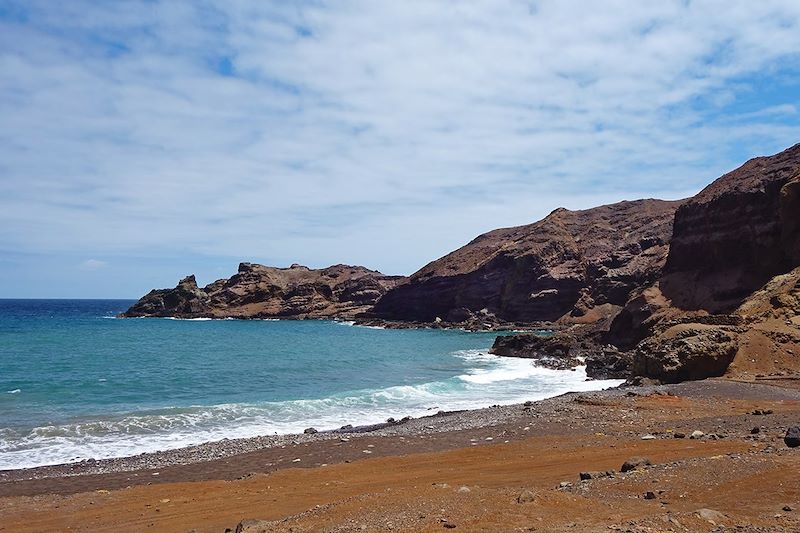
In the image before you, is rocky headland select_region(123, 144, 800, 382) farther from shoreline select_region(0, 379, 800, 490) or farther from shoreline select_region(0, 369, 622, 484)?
shoreline select_region(0, 369, 622, 484)

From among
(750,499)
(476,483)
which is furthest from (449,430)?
(750,499)

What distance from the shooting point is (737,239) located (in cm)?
5047

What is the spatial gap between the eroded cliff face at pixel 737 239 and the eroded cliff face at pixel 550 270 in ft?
85.1

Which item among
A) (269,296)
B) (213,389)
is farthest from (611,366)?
(269,296)

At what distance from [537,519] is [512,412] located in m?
14.8

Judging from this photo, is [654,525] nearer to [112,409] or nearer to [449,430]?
[449,430]

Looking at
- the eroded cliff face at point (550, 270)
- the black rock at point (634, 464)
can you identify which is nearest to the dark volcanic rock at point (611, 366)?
the black rock at point (634, 464)

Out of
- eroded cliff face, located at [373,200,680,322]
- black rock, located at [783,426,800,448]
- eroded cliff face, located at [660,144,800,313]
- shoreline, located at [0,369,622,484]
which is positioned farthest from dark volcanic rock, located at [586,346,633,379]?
eroded cliff face, located at [373,200,680,322]

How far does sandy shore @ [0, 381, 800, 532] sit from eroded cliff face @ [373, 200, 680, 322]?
67265 mm

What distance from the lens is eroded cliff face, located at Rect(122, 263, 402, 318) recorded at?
12625cm

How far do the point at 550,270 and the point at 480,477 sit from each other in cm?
8921

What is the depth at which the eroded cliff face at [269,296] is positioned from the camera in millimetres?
126250

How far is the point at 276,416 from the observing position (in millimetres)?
24688

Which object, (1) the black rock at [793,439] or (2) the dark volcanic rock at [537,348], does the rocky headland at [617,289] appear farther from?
(1) the black rock at [793,439]
